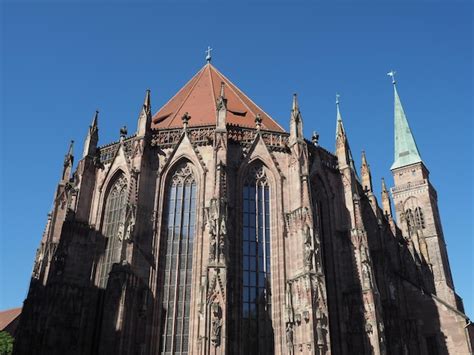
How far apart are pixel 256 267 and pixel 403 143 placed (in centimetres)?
3897

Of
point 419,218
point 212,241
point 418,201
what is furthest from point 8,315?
point 418,201

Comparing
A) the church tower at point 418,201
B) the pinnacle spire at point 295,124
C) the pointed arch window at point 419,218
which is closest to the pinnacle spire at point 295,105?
the pinnacle spire at point 295,124

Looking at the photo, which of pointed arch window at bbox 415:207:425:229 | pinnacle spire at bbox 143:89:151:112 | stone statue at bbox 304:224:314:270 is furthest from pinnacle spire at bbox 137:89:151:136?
pointed arch window at bbox 415:207:425:229

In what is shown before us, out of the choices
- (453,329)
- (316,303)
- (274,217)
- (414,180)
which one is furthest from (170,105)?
(414,180)

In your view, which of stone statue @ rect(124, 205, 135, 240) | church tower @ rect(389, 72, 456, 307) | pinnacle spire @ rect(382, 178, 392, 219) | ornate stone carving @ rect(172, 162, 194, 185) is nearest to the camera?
stone statue @ rect(124, 205, 135, 240)

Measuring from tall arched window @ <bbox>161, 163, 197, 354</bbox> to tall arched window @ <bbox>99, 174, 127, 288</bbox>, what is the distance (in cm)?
224

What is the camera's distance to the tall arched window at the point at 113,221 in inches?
850

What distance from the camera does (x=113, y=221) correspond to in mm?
23016

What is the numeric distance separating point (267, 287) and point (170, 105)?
13.7 metres

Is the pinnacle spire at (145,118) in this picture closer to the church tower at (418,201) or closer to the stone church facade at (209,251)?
the stone church facade at (209,251)

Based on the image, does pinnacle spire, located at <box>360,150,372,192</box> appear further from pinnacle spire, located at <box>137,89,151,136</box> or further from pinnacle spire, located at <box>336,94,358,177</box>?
pinnacle spire, located at <box>137,89,151,136</box>

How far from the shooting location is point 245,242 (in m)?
21.7

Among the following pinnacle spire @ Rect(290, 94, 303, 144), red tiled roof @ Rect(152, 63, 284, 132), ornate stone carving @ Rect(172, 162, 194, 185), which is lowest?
ornate stone carving @ Rect(172, 162, 194, 185)

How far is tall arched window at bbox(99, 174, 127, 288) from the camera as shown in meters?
21.6
